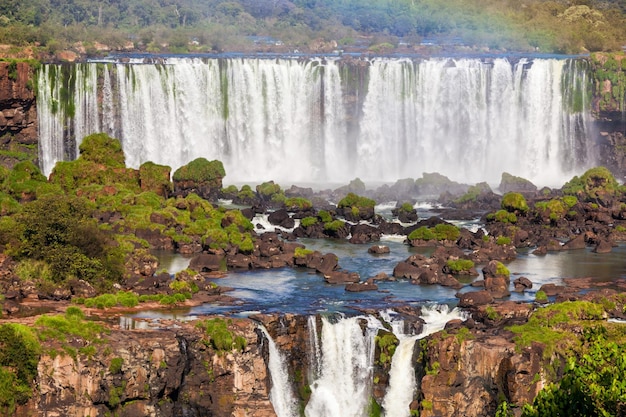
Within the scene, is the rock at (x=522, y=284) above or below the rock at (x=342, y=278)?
below

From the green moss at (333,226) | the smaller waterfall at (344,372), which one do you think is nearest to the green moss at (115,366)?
the smaller waterfall at (344,372)

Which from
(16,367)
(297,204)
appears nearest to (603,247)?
(297,204)

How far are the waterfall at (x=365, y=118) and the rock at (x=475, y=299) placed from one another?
111ft

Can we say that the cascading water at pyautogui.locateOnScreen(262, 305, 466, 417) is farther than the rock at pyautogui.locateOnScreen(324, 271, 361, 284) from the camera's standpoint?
No

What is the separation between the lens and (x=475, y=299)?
49.8 m

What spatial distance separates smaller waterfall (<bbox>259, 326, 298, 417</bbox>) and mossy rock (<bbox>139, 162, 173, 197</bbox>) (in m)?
25.4

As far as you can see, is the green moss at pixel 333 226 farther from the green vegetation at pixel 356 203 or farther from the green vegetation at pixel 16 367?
the green vegetation at pixel 16 367

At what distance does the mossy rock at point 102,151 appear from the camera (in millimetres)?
70062

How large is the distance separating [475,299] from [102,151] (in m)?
28.0

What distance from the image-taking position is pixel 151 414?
138 feet

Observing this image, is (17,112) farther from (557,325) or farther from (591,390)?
(591,390)

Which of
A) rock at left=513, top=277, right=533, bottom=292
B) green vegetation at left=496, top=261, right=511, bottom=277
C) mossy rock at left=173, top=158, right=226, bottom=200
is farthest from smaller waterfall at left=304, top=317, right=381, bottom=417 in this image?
mossy rock at left=173, top=158, right=226, bottom=200

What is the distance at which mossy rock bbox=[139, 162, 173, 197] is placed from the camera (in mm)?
69750

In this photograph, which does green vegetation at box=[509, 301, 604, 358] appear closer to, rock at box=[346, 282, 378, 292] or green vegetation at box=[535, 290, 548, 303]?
green vegetation at box=[535, 290, 548, 303]
